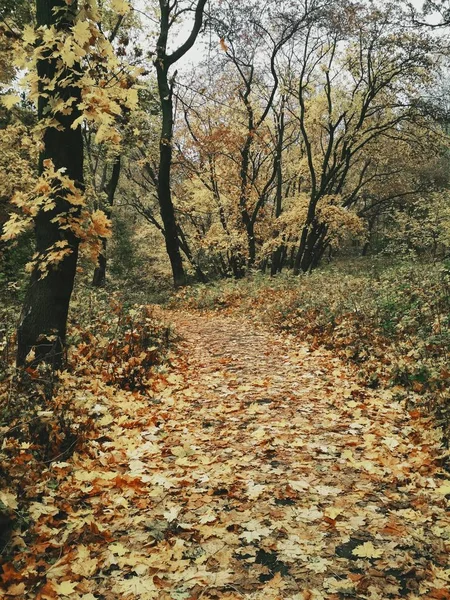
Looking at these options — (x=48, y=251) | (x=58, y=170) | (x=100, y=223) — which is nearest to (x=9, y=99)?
(x=58, y=170)

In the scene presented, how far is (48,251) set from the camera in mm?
5176

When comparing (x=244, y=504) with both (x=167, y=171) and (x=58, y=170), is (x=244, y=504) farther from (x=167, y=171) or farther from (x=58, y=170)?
(x=167, y=171)

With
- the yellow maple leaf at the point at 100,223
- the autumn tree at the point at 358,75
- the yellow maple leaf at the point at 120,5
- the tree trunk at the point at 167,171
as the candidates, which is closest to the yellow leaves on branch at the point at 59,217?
the yellow maple leaf at the point at 100,223

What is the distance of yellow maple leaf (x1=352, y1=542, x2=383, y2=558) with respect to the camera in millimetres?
3025

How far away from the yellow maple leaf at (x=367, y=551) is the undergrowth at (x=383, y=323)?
88.1 inches

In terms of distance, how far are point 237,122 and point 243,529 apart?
67.2ft

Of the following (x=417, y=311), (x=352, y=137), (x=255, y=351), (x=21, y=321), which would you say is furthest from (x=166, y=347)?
(x=352, y=137)

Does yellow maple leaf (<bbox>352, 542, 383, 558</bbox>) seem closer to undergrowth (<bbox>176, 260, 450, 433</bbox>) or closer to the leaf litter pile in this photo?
the leaf litter pile

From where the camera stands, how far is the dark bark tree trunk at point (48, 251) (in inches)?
197

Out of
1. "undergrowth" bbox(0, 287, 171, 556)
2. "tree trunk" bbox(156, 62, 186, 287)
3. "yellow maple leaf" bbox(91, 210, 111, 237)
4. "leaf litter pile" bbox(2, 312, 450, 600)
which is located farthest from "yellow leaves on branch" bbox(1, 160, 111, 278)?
"tree trunk" bbox(156, 62, 186, 287)

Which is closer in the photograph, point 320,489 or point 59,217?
point 320,489

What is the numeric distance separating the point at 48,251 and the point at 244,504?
3535 mm

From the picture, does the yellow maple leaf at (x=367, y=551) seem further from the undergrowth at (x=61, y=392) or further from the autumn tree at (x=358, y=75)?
the autumn tree at (x=358, y=75)

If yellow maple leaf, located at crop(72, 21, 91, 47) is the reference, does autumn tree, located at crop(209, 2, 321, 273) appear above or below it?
above
